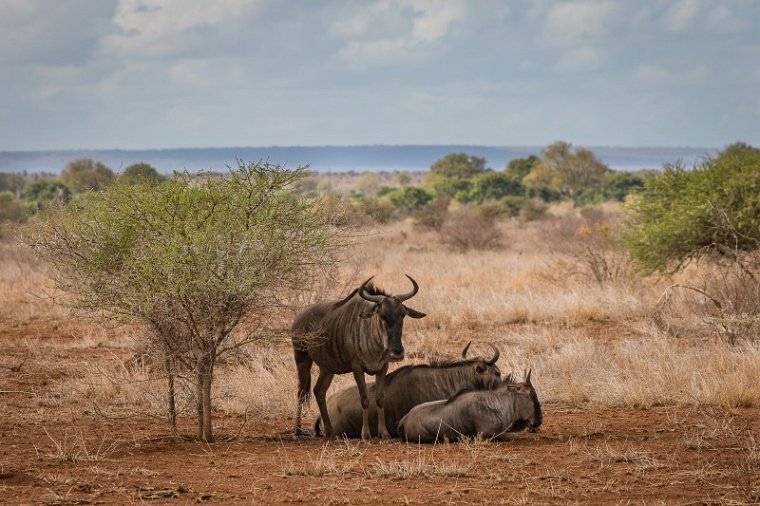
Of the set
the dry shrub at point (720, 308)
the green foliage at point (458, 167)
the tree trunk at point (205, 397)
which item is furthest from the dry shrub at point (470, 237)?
the green foliage at point (458, 167)

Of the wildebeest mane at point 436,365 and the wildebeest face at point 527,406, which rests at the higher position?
the wildebeest mane at point 436,365

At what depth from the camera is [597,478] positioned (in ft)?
25.3

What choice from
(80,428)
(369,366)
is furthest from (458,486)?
(80,428)

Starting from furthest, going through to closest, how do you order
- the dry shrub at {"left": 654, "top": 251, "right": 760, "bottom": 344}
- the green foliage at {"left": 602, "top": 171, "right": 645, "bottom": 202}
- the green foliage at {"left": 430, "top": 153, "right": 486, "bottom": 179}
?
the green foliage at {"left": 430, "top": 153, "right": 486, "bottom": 179} → the green foliage at {"left": 602, "top": 171, "right": 645, "bottom": 202} → the dry shrub at {"left": 654, "top": 251, "right": 760, "bottom": 344}

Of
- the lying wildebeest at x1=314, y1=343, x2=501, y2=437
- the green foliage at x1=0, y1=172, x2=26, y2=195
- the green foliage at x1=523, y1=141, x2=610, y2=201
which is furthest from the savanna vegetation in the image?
the green foliage at x1=0, y1=172, x2=26, y2=195

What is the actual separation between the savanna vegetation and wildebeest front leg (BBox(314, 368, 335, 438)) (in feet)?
1.45

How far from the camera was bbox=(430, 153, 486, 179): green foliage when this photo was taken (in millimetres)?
79438

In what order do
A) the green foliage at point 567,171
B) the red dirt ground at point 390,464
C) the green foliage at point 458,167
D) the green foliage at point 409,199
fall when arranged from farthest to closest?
the green foliage at point 458,167 < the green foliage at point 567,171 < the green foliage at point 409,199 < the red dirt ground at point 390,464

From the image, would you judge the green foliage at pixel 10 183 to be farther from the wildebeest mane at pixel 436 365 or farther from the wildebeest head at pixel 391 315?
the wildebeest head at pixel 391 315

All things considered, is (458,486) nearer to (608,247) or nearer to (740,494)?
(740,494)

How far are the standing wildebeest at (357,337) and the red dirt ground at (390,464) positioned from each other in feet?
1.61

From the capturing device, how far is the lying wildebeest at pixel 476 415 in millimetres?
9344

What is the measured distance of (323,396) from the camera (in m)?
9.89

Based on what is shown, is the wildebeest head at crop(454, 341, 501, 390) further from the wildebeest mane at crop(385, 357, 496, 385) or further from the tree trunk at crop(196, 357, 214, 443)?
the tree trunk at crop(196, 357, 214, 443)
